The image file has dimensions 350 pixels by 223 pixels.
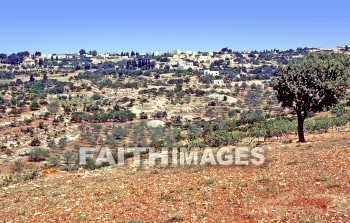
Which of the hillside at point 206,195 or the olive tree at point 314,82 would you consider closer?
the hillside at point 206,195

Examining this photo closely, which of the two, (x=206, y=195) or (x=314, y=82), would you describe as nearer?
(x=206, y=195)

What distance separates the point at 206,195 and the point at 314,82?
16.5m

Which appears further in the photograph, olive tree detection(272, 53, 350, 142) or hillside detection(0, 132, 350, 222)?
olive tree detection(272, 53, 350, 142)

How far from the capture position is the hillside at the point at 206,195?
12070 millimetres

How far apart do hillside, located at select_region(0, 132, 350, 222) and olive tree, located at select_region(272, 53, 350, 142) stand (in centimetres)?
730

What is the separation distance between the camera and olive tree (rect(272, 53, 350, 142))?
2680 centimetres

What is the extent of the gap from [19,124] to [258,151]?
81.0 meters

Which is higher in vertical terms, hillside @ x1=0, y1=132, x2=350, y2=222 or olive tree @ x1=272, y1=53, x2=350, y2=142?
olive tree @ x1=272, y1=53, x2=350, y2=142

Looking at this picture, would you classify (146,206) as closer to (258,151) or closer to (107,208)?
(107,208)

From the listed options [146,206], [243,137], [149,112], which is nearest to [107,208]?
[146,206]

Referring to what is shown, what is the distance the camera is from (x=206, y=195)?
14.4 m

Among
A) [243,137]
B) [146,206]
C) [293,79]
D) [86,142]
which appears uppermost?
[293,79]

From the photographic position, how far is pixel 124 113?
107375 millimetres

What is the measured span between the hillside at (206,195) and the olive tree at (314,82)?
24.0 feet
